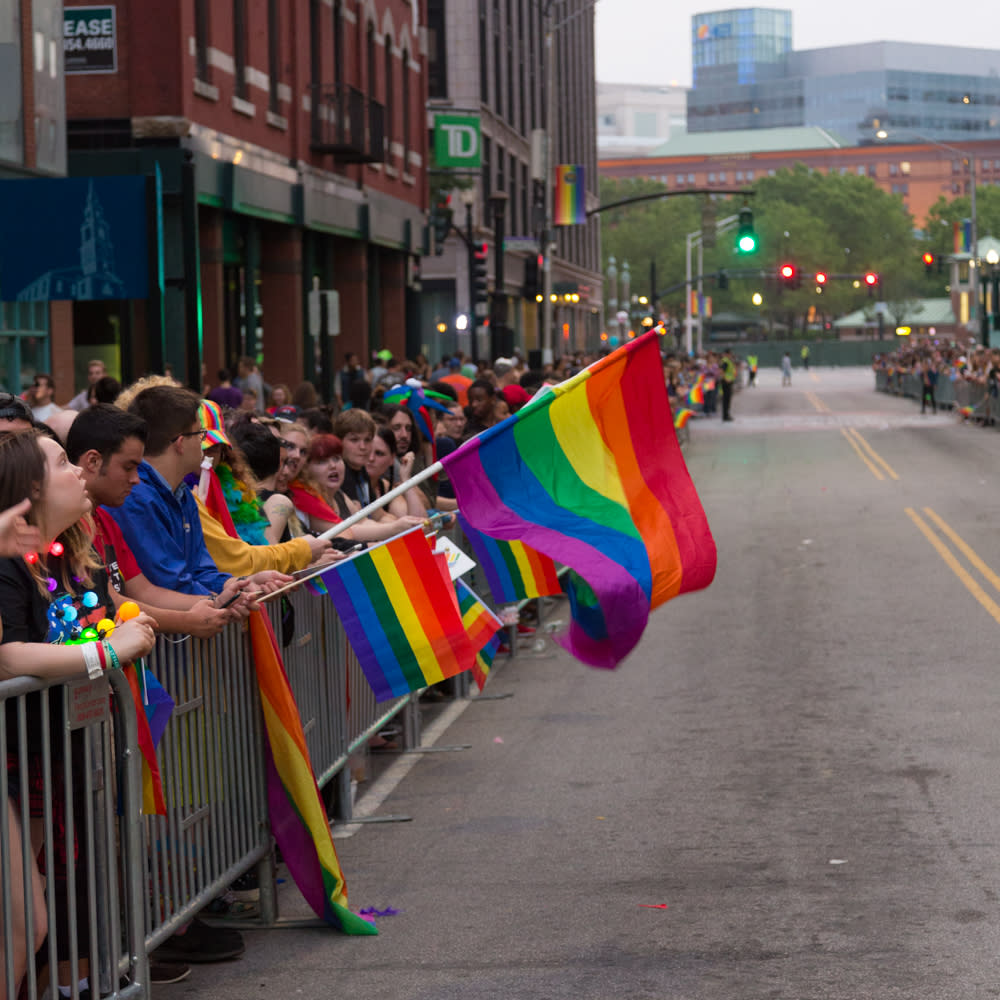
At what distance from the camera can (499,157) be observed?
204ft

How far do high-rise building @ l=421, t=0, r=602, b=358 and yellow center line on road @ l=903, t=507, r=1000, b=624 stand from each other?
64.1 feet

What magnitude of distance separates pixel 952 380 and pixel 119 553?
48.8 meters

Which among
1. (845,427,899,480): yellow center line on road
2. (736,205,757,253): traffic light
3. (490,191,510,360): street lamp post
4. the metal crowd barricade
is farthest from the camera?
(736,205,757,253): traffic light

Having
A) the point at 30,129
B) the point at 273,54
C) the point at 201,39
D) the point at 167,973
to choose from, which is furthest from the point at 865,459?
the point at 167,973

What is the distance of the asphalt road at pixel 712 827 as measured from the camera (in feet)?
19.9

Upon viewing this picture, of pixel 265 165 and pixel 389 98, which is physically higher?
pixel 389 98

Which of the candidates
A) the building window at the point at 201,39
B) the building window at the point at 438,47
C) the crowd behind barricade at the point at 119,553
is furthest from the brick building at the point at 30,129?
the building window at the point at 438,47

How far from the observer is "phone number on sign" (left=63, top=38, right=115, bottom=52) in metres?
25.4

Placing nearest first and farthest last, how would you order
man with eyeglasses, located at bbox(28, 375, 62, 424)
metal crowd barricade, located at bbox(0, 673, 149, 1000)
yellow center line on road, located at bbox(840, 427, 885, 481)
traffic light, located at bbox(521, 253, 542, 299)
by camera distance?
metal crowd barricade, located at bbox(0, 673, 149, 1000) → man with eyeglasses, located at bbox(28, 375, 62, 424) → yellow center line on road, located at bbox(840, 427, 885, 481) → traffic light, located at bbox(521, 253, 542, 299)

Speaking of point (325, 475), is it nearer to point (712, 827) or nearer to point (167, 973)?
point (712, 827)

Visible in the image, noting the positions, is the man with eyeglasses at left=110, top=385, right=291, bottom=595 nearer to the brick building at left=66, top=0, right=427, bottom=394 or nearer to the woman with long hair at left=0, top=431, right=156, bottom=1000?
the woman with long hair at left=0, top=431, right=156, bottom=1000

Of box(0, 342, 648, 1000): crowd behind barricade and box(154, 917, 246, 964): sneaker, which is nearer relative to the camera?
box(0, 342, 648, 1000): crowd behind barricade

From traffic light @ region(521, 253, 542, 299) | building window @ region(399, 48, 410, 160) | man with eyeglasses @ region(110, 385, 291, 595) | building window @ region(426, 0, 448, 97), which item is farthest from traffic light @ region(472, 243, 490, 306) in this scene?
man with eyeglasses @ region(110, 385, 291, 595)

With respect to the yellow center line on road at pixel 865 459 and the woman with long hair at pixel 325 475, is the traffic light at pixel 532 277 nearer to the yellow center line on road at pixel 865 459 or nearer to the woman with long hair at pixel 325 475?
the yellow center line on road at pixel 865 459
